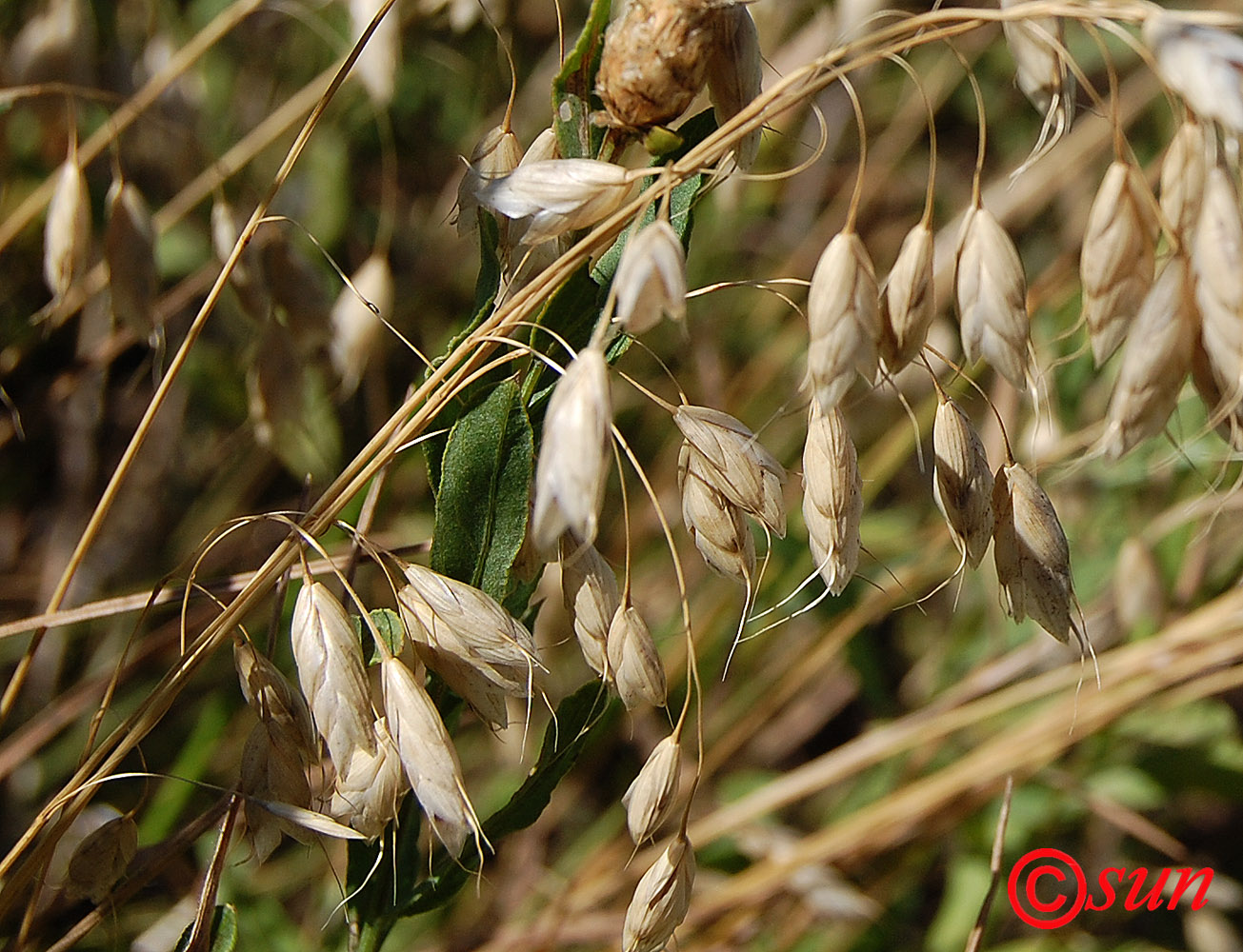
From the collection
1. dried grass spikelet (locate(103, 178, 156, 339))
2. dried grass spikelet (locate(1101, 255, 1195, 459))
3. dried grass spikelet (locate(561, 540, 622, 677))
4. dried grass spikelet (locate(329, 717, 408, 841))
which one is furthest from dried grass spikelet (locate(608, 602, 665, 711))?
dried grass spikelet (locate(103, 178, 156, 339))

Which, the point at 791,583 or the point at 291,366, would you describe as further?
the point at 791,583

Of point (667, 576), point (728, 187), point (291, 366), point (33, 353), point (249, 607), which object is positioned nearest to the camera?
point (249, 607)

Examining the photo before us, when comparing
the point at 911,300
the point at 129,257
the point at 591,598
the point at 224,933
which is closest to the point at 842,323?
the point at 911,300

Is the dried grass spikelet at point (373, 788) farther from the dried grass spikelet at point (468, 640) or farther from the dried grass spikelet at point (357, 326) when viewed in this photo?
the dried grass spikelet at point (357, 326)

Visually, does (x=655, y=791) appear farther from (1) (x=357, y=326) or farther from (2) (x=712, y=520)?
(1) (x=357, y=326)

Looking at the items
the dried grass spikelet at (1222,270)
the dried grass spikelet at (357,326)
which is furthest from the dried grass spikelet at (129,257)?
the dried grass spikelet at (1222,270)

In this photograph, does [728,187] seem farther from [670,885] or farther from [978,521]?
[670,885]

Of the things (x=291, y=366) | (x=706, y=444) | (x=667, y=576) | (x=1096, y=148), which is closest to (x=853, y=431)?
(x=667, y=576)
